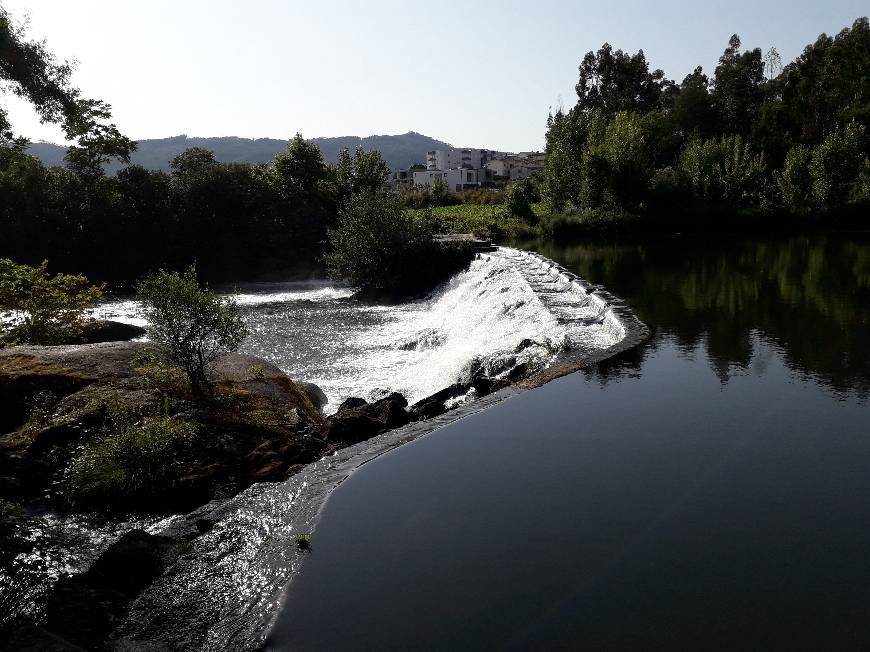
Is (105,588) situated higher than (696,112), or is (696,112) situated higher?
(696,112)

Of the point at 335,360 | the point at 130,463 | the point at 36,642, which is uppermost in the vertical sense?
the point at 36,642

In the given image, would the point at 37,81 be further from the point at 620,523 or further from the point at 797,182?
the point at 797,182

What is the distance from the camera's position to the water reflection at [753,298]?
14.5 meters

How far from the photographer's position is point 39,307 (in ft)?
48.8

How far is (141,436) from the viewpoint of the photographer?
8844 mm

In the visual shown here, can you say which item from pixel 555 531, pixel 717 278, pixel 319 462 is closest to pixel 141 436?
pixel 319 462

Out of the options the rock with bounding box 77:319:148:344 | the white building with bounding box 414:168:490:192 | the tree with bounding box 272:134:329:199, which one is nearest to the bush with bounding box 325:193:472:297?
the rock with bounding box 77:319:148:344

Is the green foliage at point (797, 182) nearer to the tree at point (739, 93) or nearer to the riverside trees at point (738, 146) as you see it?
the riverside trees at point (738, 146)

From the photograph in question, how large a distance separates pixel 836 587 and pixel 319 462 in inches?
262

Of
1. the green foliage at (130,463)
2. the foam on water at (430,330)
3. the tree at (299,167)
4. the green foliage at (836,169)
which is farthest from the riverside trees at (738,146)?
the green foliage at (130,463)

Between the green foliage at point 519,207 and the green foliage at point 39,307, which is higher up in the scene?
the green foliage at point 519,207

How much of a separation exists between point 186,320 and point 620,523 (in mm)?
7607

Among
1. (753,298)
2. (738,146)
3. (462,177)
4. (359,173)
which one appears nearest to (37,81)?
(753,298)

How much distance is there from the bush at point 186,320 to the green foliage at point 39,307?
550cm
